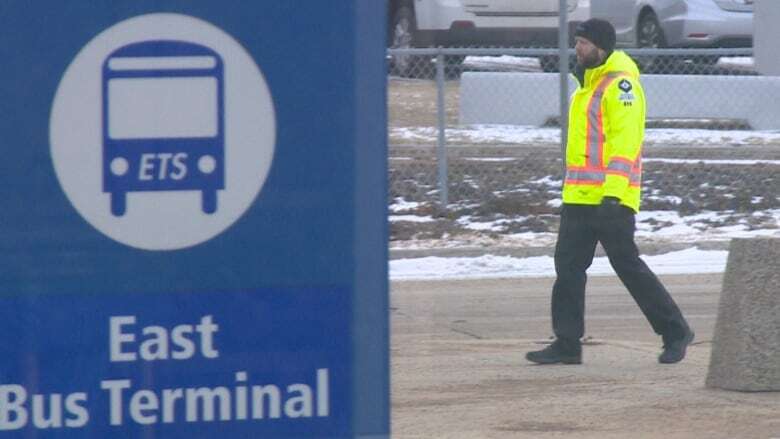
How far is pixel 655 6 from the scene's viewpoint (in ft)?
64.9

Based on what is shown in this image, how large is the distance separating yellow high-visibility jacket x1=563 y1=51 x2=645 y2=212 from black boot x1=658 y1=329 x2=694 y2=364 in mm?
702

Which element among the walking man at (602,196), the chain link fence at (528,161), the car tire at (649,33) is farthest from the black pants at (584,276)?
the car tire at (649,33)

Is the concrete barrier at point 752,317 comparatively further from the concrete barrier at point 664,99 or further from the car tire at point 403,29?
Result: the car tire at point 403,29

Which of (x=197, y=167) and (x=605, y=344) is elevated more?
(x=197, y=167)

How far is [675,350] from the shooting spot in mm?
7871

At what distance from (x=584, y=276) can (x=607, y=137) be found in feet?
2.36

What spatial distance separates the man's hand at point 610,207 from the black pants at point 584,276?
59 millimetres

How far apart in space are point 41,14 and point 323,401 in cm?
80

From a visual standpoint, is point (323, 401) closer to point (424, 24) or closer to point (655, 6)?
point (424, 24)

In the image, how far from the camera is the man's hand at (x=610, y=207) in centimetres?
775

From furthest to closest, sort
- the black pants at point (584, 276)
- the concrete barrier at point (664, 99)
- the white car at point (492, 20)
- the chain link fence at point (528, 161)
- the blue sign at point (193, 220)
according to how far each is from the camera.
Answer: the white car at point (492, 20) → the concrete barrier at point (664, 99) → the chain link fence at point (528, 161) → the black pants at point (584, 276) → the blue sign at point (193, 220)

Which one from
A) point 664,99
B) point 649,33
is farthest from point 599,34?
point 649,33

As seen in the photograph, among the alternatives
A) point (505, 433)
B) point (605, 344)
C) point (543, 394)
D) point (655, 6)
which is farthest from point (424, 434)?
point (655, 6)

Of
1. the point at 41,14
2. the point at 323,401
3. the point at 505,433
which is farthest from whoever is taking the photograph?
the point at 505,433
